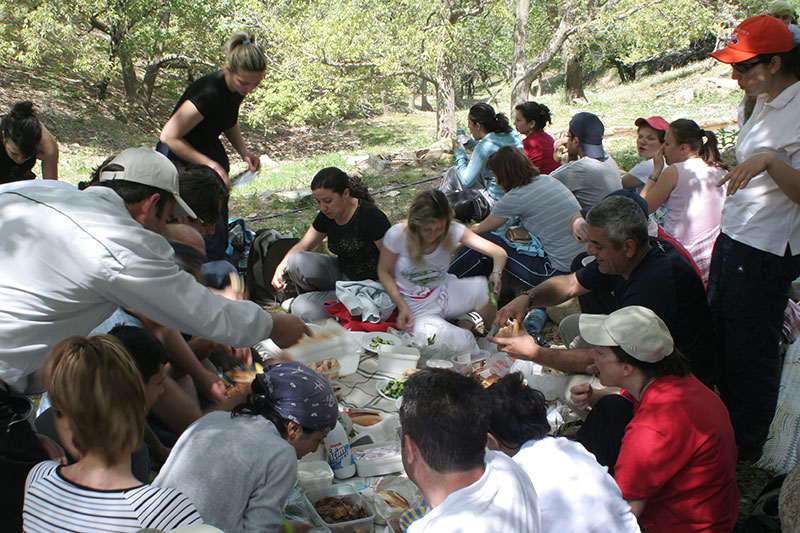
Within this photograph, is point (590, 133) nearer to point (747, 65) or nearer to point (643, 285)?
point (747, 65)

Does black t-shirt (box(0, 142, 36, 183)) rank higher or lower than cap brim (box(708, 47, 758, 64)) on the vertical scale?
lower

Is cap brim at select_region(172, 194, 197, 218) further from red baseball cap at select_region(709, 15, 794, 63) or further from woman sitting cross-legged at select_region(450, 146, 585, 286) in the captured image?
woman sitting cross-legged at select_region(450, 146, 585, 286)

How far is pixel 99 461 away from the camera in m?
1.85

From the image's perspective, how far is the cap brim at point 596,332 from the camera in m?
2.47

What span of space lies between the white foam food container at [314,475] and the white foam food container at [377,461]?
18 centimetres

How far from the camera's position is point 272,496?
2.21 meters

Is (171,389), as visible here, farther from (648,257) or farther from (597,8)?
(597,8)

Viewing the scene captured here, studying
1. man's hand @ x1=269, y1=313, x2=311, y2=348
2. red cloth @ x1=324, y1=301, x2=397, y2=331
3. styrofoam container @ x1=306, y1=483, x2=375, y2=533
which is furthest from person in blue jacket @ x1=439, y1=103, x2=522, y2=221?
styrofoam container @ x1=306, y1=483, x2=375, y2=533

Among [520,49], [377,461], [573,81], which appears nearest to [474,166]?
[377,461]

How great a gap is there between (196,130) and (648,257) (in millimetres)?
3191

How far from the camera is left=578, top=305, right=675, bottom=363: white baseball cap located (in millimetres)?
2379

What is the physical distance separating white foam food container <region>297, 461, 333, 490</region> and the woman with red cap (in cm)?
211

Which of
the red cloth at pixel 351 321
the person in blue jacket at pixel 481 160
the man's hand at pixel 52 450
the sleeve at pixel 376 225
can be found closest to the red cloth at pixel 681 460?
the man's hand at pixel 52 450

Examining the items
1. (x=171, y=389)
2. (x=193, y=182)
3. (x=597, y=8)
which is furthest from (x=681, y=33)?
(x=171, y=389)
